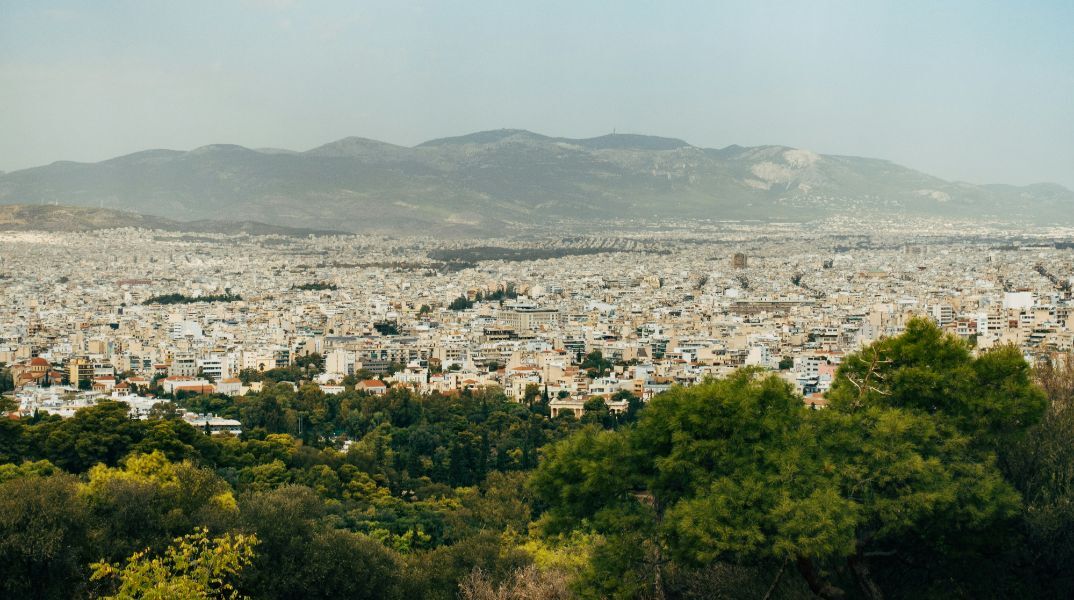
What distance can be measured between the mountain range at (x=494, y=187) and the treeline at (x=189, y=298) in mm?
59416

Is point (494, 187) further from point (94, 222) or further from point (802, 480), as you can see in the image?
point (802, 480)

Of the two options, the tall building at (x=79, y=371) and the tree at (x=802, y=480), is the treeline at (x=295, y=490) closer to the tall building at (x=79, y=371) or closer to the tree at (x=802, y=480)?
the tree at (x=802, y=480)

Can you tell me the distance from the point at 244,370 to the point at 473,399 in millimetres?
9912

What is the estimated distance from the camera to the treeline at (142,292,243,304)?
197ft

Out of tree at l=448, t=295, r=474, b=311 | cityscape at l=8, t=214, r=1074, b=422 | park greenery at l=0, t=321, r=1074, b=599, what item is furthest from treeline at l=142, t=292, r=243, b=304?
park greenery at l=0, t=321, r=1074, b=599

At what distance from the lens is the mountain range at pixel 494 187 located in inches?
5310

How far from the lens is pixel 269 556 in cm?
1036

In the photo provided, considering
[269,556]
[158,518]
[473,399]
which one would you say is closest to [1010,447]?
[269,556]

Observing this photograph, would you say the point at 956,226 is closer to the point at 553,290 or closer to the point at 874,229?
the point at 874,229

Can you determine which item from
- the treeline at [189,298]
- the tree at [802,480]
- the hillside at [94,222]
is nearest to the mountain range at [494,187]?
the hillside at [94,222]

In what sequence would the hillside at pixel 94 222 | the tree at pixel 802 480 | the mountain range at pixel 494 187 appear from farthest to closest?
1. the mountain range at pixel 494 187
2. the hillside at pixel 94 222
3. the tree at pixel 802 480

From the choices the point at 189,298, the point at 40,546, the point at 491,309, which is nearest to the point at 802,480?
the point at 40,546

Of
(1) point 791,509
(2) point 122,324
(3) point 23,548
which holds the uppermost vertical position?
(1) point 791,509

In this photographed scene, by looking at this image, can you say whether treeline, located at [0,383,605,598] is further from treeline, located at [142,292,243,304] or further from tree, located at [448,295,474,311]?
treeline, located at [142,292,243,304]
